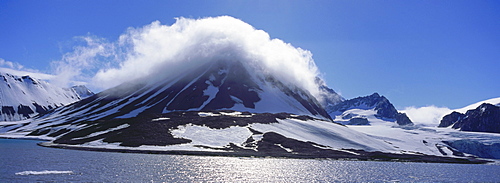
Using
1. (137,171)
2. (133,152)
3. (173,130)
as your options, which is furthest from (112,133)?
(137,171)

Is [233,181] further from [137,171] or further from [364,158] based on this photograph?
[364,158]

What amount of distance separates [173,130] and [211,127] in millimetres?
15156

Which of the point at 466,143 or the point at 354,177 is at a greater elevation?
the point at 466,143

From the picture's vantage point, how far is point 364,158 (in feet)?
390

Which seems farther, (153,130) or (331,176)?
(153,130)

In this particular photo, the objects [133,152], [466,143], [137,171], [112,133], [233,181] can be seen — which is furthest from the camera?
[466,143]

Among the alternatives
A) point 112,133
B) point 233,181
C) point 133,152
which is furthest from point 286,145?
point 233,181

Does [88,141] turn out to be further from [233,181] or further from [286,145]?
[233,181]

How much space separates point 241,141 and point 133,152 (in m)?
37.4

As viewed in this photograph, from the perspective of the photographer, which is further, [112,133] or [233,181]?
[112,133]

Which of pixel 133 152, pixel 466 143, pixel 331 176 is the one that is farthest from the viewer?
pixel 466 143

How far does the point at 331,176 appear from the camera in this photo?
67500 mm

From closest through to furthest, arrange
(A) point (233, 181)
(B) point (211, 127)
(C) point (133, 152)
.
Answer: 1. (A) point (233, 181)
2. (C) point (133, 152)
3. (B) point (211, 127)

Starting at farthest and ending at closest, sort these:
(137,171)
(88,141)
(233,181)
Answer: (88,141) < (137,171) < (233,181)
